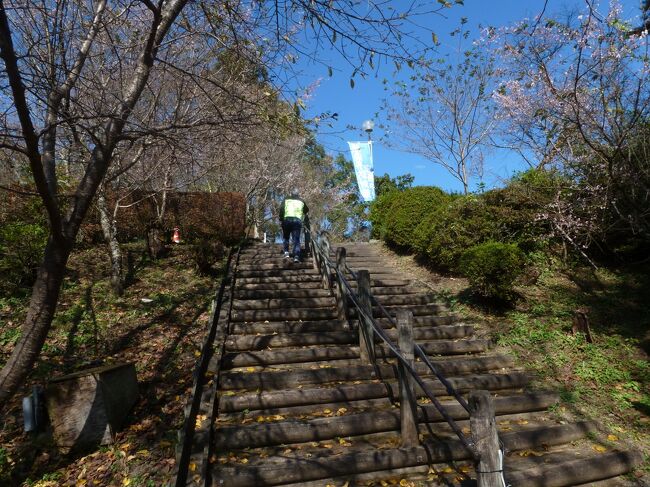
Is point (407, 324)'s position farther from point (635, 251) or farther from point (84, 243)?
point (84, 243)

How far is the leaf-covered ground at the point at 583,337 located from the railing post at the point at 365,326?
2060mm

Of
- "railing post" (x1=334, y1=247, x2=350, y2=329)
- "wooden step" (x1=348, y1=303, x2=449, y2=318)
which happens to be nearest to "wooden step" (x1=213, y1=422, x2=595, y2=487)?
"railing post" (x1=334, y1=247, x2=350, y2=329)

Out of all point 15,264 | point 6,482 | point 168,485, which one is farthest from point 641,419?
point 15,264

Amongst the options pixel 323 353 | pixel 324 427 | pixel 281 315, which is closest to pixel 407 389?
pixel 324 427

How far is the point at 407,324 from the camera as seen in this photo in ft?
14.7

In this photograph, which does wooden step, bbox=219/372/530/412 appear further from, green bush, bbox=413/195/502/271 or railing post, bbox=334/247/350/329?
green bush, bbox=413/195/502/271

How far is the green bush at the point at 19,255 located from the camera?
7.88 meters

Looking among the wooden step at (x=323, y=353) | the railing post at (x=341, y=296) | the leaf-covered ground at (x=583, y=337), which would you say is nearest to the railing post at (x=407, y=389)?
the wooden step at (x=323, y=353)

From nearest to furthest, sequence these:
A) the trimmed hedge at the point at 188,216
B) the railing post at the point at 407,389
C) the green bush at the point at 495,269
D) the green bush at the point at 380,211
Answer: the railing post at the point at 407,389
the green bush at the point at 495,269
the trimmed hedge at the point at 188,216
the green bush at the point at 380,211

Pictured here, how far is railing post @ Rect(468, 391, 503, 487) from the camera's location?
9.92ft

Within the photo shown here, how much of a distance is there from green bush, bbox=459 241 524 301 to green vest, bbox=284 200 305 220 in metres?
4.49

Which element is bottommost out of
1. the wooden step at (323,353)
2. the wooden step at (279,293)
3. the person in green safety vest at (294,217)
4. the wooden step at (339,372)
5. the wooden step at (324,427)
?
the wooden step at (324,427)

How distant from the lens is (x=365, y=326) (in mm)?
6121

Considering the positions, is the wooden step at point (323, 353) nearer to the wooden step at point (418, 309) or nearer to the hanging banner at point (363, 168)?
the wooden step at point (418, 309)
